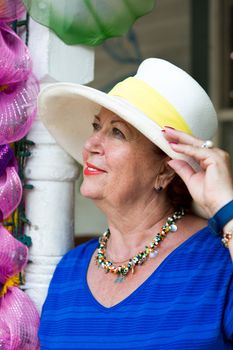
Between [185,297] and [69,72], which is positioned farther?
[69,72]

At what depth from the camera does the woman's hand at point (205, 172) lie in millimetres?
1749

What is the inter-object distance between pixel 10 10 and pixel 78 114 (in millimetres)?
404

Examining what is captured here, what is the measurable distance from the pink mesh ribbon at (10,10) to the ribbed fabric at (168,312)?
844mm

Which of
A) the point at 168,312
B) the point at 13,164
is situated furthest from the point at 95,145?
the point at 168,312

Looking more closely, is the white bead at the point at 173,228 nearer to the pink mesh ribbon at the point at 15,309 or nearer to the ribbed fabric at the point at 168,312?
the ribbed fabric at the point at 168,312

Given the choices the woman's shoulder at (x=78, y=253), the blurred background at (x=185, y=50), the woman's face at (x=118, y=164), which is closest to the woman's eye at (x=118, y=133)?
the woman's face at (x=118, y=164)

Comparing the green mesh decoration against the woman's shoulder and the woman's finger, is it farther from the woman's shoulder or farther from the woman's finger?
the woman's shoulder

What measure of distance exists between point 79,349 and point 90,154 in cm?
56

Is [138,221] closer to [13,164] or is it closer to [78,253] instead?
[78,253]

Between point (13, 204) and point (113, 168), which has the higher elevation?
point (113, 168)

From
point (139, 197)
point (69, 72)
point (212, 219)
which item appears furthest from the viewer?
point (69, 72)

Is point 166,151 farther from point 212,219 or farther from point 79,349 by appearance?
point 79,349

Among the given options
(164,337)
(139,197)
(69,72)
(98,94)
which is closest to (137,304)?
(164,337)

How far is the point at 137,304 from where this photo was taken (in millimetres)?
1920
